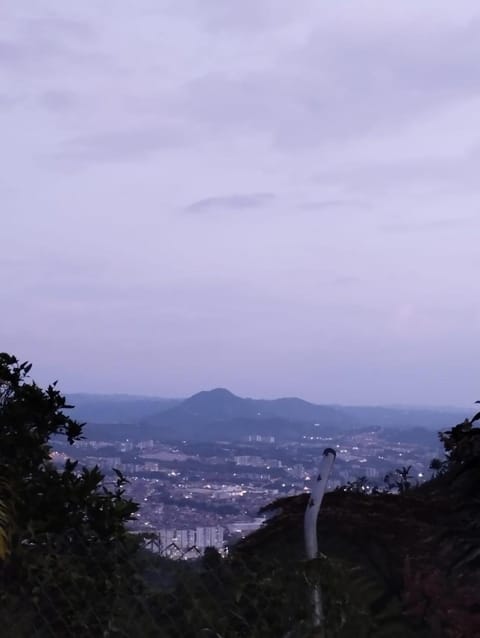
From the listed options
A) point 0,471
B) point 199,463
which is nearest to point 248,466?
point 199,463

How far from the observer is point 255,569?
290 inches

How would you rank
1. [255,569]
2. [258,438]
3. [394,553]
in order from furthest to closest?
[258,438], [394,553], [255,569]

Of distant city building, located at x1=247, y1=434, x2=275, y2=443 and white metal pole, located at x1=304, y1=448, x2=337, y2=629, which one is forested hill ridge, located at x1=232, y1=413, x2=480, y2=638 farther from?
distant city building, located at x1=247, y1=434, x2=275, y2=443

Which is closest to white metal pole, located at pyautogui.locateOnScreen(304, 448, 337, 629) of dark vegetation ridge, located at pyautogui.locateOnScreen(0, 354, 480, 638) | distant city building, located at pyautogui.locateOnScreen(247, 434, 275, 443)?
dark vegetation ridge, located at pyautogui.locateOnScreen(0, 354, 480, 638)

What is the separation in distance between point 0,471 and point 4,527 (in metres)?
1.25

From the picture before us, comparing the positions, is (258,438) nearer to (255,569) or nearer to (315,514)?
(255,569)

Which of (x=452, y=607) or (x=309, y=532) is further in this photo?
(x=452, y=607)

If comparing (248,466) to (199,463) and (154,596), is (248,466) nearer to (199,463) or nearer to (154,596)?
(199,463)

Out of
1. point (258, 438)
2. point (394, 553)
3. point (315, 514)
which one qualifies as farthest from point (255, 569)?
point (258, 438)

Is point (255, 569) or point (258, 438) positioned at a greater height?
point (258, 438)

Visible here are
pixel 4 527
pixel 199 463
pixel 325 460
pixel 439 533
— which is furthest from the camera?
pixel 199 463

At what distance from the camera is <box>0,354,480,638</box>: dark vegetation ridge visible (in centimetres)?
728

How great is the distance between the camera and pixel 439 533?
8.48m

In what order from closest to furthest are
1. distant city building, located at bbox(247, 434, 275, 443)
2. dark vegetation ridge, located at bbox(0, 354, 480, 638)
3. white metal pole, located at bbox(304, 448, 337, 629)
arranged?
white metal pole, located at bbox(304, 448, 337, 629) < dark vegetation ridge, located at bbox(0, 354, 480, 638) < distant city building, located at bbox(247, 434, 275, 443)
